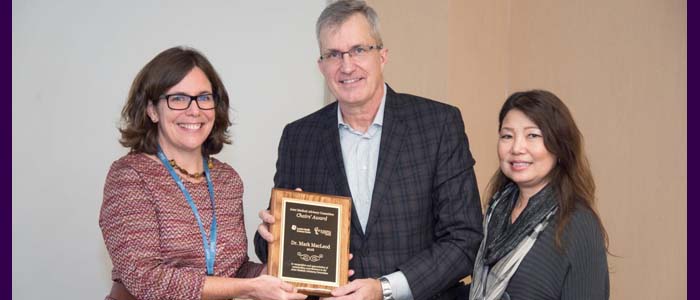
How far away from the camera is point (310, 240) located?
2430mm

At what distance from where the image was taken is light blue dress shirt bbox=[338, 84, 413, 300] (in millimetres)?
2584

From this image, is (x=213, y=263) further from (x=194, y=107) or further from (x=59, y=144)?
(x=59, y=144)

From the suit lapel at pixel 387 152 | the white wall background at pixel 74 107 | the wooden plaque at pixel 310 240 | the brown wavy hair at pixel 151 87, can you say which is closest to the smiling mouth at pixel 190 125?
the brown wavy hair at pixel 151 87

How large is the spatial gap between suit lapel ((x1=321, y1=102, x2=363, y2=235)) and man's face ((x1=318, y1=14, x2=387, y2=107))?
0.13 meters

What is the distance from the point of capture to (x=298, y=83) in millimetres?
4492

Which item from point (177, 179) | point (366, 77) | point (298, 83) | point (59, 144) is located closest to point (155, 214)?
point (177, 179)

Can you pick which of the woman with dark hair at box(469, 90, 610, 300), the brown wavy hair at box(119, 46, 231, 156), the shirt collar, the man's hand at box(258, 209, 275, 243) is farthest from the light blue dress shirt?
the brown wavy hair at box(119, 46, 231, 156)

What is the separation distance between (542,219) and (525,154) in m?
0.24

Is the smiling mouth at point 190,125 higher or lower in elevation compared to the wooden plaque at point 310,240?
higher

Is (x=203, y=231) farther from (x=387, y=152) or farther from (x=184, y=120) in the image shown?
(x=387, y=152)

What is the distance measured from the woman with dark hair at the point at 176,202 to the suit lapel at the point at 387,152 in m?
0.41

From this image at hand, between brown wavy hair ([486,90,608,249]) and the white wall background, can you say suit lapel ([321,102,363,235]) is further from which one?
the white wall background

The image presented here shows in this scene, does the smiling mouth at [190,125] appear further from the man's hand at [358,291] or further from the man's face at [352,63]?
the man's hand at [358,291]

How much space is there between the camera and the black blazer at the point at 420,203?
250 centimetres
